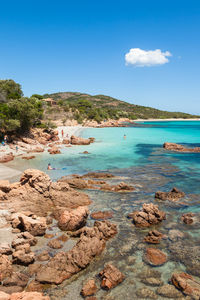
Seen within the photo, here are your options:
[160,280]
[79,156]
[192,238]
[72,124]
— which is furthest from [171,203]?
[72,124]

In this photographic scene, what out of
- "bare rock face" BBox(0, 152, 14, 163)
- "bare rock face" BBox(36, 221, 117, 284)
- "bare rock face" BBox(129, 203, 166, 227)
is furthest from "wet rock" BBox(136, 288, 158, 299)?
"bare rock face" BBox(0, 152, 14, 163)

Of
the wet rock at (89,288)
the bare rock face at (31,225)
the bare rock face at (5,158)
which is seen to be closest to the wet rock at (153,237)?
the wet rock at (89,288)

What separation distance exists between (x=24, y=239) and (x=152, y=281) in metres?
6.13

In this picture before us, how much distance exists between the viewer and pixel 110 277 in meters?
8.50

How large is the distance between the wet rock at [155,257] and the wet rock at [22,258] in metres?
5.05

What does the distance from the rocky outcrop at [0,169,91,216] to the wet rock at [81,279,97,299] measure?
21.7 ft

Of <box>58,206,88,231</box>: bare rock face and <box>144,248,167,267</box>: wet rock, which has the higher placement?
<box>58,206,88,231</box>: bare rock face

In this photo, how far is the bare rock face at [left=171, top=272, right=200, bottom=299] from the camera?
319 inches

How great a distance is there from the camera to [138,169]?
2736 cm

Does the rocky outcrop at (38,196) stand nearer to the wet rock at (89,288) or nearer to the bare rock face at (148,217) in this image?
the bare rock face at (148,217)

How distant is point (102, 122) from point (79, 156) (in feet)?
281

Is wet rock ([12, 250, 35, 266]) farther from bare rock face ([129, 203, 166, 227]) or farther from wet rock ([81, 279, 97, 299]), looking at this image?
bare rock face ([129, 203, 166, 227])

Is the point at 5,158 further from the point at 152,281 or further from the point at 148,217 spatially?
the point at 152,281

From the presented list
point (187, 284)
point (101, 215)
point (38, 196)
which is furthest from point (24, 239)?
point (187, 284)
